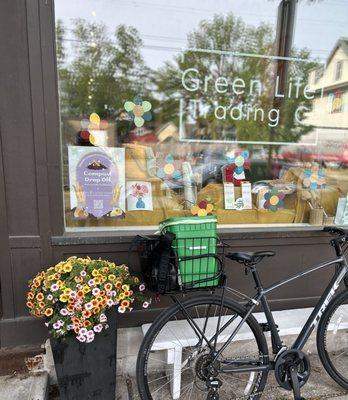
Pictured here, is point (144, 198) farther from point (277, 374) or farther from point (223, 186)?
point (277, 374)

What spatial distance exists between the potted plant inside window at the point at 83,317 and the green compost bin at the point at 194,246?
1.09 ft

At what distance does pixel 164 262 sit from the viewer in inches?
69.8

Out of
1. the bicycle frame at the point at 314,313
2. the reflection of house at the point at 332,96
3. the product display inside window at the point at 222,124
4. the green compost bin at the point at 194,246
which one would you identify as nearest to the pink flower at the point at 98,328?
the green compost bin at the point at 194,246

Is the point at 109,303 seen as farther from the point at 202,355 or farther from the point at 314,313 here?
the point at 314,313

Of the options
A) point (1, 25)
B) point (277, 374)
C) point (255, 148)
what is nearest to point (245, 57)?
point (255, 148)

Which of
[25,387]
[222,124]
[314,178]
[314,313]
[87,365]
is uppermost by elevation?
[222,124]

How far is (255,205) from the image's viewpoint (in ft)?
10.3

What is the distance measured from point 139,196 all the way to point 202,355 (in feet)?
4.70

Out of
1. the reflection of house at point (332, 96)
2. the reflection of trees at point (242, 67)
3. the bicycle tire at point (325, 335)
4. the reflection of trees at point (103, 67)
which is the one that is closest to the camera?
the bicycle tire at point (325, 335)

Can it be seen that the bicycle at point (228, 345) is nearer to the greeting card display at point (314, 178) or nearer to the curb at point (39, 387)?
the curb at point (39, 387)

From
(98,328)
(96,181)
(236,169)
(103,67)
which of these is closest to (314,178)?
(236,169)

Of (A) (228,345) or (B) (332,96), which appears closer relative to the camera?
(A) (228,345)

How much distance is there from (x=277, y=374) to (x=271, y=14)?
397 cm

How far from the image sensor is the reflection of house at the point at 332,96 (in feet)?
11.5
